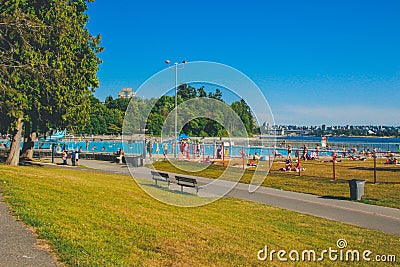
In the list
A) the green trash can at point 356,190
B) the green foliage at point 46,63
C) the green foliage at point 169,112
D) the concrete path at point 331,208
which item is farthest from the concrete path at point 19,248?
the green foliage at point 46,63

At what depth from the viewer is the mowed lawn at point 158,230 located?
6.80 meters

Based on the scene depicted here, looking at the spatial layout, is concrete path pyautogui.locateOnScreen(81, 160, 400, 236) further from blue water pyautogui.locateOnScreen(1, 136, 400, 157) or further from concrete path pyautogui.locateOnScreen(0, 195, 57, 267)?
concrete path pyautogui.locateOnScreen(0, 195, 57, 267)

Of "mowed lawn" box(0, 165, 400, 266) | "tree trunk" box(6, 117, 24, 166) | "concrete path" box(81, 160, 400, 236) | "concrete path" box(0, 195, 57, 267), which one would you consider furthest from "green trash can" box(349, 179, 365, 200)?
"tree trunk" box(6, 117, 24, 166)

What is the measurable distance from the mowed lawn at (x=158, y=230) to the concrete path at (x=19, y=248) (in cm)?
22

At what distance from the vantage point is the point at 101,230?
7.93 metres

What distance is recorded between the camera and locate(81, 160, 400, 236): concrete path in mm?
11664

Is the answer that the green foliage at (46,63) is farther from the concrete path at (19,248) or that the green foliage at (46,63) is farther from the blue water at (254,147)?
the concrete path at (19,248)

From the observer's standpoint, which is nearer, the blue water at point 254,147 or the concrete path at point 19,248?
the concrete path at point 19,248

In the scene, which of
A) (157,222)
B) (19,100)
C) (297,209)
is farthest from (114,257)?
(19,100)

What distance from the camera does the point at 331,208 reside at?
1398cm

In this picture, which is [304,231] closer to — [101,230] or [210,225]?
[210,225]

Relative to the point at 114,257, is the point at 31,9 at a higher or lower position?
higher

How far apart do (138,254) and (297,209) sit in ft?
26.8

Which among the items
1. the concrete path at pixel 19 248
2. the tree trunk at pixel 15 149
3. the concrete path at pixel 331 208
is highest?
the tree trunk at pixel 15 149
